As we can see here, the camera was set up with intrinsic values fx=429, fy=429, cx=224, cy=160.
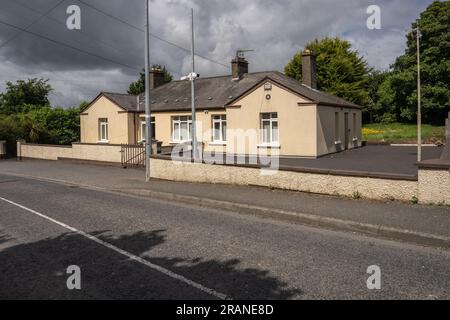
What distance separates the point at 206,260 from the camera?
255 inches

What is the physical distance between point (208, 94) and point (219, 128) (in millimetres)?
3248

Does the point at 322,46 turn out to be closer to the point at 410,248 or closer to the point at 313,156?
the point at 313,156

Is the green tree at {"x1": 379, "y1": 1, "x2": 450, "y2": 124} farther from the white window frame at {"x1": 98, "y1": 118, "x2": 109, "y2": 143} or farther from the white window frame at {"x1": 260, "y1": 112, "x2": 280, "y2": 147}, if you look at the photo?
the white window frame at {"x1": 98, "y1": 118, "x2": 109, "y2": 143}

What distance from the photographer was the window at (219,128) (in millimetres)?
27875

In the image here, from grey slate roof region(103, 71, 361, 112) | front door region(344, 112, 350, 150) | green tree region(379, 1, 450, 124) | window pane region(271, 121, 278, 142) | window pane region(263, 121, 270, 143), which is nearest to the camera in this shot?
window pane region(271, 121, 278, 142)

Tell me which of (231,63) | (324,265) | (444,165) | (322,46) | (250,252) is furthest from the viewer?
(322,46)

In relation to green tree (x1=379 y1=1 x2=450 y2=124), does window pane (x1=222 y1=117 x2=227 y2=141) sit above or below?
below

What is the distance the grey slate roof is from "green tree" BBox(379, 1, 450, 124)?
17099mm

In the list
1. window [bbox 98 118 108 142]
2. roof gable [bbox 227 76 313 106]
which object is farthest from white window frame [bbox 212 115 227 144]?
window [bbox 98 118 108 142]

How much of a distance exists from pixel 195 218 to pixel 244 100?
55.0 feet

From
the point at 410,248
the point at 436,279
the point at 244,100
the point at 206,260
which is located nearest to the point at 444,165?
the point at 410,248

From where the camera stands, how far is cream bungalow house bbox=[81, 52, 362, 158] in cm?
2423

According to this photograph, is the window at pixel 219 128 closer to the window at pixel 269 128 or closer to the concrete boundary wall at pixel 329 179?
the window at pixel 269 128

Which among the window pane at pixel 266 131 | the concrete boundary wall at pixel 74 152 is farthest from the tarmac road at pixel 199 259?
the window pane at pixel 266 131
